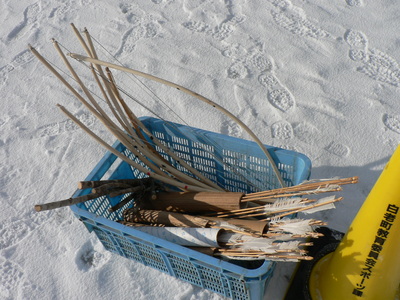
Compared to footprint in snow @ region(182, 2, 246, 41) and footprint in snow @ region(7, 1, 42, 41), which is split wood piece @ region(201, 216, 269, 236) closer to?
footprint in snow @ region(182, 2, 246, 41)

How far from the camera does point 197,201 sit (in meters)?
1.42

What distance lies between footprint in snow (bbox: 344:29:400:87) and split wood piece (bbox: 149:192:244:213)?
1.10 meters

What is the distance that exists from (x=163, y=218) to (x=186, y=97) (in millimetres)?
807

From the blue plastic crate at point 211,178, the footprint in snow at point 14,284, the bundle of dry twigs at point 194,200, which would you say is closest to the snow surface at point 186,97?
the footprint in snow at point 14,284

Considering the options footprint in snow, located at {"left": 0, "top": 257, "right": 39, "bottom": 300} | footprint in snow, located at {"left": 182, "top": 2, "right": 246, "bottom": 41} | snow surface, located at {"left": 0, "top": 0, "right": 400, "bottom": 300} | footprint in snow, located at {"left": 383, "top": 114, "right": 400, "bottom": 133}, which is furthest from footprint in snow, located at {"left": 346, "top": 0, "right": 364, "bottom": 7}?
footprint in snow, located at {"left": 0, "top": 257, "right": 39, "bottom": 300}

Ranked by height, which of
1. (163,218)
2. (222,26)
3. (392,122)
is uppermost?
(222,26)

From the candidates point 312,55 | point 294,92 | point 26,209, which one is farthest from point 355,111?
point 26,209

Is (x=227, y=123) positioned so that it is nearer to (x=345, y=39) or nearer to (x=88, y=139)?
(x=88, y=139)

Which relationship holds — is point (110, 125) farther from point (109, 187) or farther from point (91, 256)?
point (91, 256)

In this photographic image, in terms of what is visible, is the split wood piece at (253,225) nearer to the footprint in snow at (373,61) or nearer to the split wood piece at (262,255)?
the split wood piece at (262,255)

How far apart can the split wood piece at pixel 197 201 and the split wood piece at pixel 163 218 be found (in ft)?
0.21

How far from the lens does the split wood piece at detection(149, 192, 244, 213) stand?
137cm

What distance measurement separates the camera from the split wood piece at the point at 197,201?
137cm

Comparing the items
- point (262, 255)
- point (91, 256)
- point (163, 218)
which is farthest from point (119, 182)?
point (262, 255)
